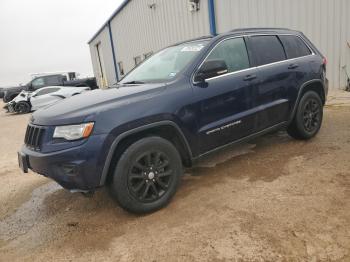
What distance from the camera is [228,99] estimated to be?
3.78m

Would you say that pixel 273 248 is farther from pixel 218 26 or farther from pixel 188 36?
pixel 188 36

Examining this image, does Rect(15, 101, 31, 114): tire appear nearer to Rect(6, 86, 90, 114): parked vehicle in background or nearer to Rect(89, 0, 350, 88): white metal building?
Rect(6, 86, 90, 114): parked vehicle in background

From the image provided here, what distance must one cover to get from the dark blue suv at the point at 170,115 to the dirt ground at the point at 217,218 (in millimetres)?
374

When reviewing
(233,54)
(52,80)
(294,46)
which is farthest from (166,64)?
(52,80)

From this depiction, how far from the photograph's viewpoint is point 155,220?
317 centimetres

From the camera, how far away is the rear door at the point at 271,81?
164 inches

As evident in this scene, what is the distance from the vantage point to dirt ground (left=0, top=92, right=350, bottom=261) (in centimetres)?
259

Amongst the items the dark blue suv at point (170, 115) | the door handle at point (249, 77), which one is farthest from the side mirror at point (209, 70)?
the door handle at point (249, 77)

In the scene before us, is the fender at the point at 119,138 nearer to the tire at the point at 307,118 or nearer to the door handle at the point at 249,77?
the door handle at the point at 249,77

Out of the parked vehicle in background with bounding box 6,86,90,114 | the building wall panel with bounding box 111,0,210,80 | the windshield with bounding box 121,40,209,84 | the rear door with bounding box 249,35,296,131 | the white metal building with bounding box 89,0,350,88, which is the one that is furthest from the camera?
the parked vehicle in background with bounding box 6,86,90,114

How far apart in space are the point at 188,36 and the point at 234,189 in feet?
33.5

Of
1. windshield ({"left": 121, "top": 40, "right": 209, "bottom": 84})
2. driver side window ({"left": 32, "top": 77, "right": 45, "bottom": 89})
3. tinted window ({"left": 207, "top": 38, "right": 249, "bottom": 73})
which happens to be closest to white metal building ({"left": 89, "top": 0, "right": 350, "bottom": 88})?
tinted window ({"left": 207, "top": 38, "right": 249, "bottom": 73})

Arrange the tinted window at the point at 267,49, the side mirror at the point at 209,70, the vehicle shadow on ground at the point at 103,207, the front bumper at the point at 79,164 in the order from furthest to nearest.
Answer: the tinted window at the point at 267,49 → the side mirror at the point at 209,70 → the vehicle shadow on ground at the point at 103,207 → the front bumper at the point at 79,164

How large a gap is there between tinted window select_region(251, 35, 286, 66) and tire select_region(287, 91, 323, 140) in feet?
2.41
